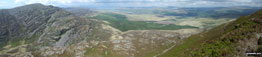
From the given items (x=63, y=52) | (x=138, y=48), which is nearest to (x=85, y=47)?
(x=63, y=52)

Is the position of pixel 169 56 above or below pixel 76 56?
above

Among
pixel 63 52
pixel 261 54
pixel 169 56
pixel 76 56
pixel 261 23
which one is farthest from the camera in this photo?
pixel 63 52

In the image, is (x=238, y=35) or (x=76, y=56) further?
(x=76, y=56)

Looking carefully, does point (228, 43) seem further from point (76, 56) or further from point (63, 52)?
point (63, 52)

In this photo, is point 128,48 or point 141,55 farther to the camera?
point 128,48

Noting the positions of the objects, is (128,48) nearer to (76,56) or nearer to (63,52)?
(76,56)

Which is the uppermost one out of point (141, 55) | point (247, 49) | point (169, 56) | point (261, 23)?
point (261, 23)

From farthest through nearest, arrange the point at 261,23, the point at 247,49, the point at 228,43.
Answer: the point at 261,23
the point at 228,43
the point at 247,49

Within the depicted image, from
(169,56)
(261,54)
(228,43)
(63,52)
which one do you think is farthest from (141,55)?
(261,54)

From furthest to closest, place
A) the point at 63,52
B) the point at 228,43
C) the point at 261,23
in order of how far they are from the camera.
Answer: the point at 63,52 → the point at 261,23 → the point at 228,43
